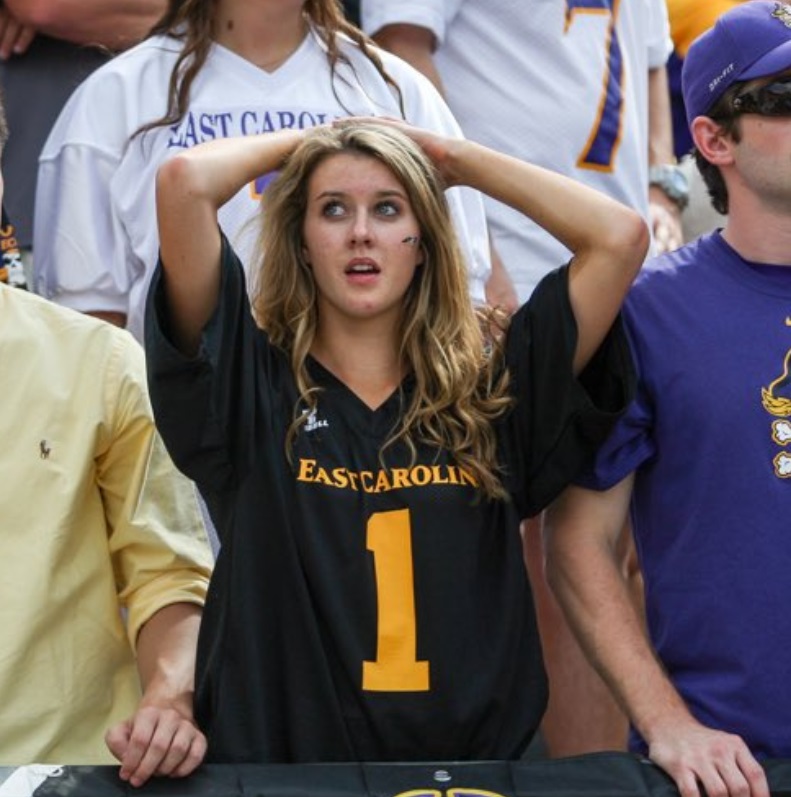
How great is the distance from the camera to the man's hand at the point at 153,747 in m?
3.61

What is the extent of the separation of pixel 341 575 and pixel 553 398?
0.55 meters

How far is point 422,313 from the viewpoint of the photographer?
4.23 metres

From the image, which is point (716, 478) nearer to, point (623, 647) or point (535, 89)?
point (623, 647)

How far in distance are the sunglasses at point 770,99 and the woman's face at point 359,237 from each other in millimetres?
743

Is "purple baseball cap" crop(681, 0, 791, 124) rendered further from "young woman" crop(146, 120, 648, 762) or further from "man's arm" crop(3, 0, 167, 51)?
"man's arm" crop(3, 0, 167, 51)

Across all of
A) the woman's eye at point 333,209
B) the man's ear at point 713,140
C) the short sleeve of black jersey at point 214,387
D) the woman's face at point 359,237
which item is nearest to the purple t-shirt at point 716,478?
the man's ear at point 713,140

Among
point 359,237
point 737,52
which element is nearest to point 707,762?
point 359,237

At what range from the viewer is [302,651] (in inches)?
153

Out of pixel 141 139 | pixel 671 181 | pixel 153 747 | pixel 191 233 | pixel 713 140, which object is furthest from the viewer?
pixel 671 181

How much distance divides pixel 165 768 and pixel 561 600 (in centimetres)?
97

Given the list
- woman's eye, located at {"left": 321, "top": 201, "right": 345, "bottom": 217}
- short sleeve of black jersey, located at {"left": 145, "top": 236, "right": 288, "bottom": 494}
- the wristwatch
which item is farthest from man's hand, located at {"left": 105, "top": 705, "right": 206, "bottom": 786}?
the wristwatch

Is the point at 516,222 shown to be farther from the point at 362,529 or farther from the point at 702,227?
the point at 362,529

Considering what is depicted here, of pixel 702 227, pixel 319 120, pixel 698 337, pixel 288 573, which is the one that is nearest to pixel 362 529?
pixel 288 573

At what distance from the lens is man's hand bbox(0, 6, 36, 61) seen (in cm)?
531
